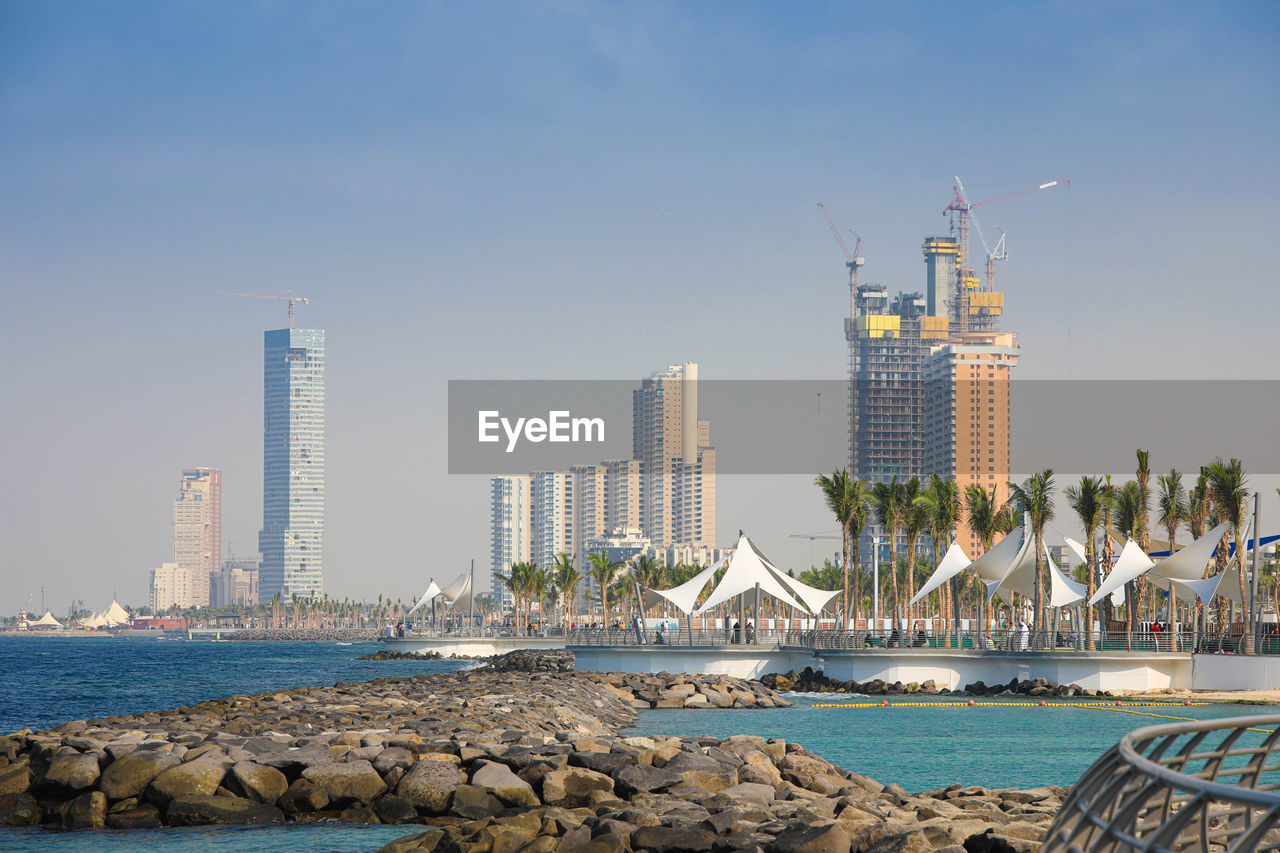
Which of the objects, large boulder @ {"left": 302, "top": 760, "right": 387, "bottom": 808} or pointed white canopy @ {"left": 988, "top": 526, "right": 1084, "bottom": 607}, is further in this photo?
pointed white canopy @ {"left": 988, "top": 526, "right": 1084, "bottom": 607}

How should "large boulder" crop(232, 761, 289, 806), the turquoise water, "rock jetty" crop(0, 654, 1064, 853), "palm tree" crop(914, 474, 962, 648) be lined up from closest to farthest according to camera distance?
"rock jetty" crop(0, 654, 1064, 853)
"large boulder" crop(232, 761, 289, 806)
the turquoise water
"palm tree" crop(914, 474, 962, 648)

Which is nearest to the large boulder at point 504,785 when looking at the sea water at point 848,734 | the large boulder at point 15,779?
the sea water at point 848,734

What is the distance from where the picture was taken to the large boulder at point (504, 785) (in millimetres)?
18172

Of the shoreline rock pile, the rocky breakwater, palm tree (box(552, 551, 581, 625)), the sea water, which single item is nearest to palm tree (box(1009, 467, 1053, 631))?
the sea water

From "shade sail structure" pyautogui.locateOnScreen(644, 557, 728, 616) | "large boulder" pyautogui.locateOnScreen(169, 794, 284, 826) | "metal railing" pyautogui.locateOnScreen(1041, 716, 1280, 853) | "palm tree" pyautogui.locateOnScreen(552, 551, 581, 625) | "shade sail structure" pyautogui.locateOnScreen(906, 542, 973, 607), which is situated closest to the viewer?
"metal railing" pyautogui.locateOnScreen(1041, 716, 1280, 853)

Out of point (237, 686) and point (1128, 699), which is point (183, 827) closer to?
point (1128, 699)

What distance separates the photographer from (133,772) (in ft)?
63.6

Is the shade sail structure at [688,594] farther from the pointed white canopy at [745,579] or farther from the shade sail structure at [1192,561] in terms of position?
the shade sail structure at [1192,561]

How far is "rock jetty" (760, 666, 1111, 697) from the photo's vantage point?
49.7 metres

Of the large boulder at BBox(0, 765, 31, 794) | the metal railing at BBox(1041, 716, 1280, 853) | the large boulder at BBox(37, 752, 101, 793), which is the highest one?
the metal railing at BBox(1041, 716, 1280, 853)

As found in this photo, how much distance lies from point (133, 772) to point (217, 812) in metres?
1.87

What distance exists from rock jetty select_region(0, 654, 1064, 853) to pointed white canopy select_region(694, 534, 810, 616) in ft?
127

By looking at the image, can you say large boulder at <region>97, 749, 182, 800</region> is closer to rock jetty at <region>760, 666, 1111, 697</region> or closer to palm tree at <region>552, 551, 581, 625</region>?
rock jetty at <region>760, 666, 1111, 697</region>

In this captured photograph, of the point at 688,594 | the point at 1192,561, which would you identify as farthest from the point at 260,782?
the point at 688,594
